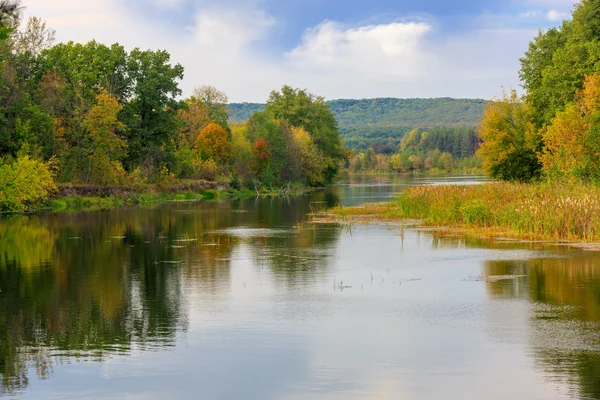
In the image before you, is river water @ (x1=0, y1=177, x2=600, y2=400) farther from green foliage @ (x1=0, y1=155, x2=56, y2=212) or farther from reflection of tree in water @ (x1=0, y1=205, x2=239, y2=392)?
green foliage @ (x1=0, y1=155, x2=56, y2=212)

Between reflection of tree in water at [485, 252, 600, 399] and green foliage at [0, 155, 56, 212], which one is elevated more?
green foliage at [0, 155, 56, 212]

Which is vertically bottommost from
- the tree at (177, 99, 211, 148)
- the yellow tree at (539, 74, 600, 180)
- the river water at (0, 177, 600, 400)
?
the river water at (0, 177, 600, 400)

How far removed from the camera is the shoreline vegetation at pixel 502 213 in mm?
32094

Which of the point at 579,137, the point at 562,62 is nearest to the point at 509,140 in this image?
the point at 562,62

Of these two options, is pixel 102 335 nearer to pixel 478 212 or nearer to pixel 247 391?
pixel 247 391

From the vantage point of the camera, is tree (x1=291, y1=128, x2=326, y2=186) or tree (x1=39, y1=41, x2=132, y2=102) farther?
tree (x1=291, y1=128, x2=326, y2=186)

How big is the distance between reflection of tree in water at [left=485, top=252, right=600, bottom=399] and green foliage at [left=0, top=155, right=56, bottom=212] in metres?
39.2

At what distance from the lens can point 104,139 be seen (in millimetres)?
70312

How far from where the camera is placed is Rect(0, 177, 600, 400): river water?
41.8ft

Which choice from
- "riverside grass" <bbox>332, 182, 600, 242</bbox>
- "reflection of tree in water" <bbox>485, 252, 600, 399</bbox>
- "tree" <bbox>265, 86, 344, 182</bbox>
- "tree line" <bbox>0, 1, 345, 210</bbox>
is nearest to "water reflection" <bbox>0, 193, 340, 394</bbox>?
"riverside grass" <bbox>332, 182, 600, 242</bbox>

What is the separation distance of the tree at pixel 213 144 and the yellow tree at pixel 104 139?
77.7 ft

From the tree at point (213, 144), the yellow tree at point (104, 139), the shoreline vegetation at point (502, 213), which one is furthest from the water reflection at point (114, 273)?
the tree at point (213, 144)

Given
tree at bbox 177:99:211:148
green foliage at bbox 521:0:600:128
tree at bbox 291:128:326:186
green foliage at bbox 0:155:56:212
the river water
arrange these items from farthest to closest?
tree at bbox 291:128:326:186, tree at bbox 177:99:211:148, green foliage at bbox 521:0:600:128, green foliage at bbox 0:155:56:212, the river water

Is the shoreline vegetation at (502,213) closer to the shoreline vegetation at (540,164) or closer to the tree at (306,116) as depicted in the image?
the shoreline vegetation at (540,164)
